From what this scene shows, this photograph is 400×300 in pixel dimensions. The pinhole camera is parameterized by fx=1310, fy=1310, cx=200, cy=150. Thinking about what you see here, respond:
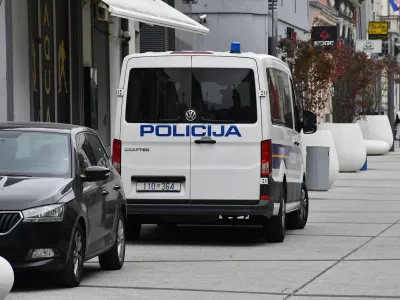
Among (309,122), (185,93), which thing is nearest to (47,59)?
(309,122)

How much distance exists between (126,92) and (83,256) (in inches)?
181

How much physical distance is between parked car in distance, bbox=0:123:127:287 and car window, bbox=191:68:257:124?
271 cm

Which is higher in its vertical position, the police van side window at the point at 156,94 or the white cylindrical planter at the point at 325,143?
the police van side window at the point at 156,94

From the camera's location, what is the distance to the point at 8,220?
34.2 feet

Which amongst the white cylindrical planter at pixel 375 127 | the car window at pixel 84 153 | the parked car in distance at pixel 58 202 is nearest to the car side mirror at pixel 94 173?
the parked car in distance at pixel 58 202

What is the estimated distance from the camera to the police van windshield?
15398mm

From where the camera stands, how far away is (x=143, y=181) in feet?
50.8

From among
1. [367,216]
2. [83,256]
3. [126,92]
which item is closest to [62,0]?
[367,216]

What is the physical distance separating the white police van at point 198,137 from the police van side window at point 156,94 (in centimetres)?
1

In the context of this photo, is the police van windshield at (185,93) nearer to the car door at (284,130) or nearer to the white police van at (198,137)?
the white police van at (198,137)

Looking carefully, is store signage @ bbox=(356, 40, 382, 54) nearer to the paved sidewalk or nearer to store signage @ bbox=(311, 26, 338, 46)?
store signage @ bbox=(311, 26, 338, 46)

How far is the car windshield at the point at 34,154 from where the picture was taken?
11.4 meters

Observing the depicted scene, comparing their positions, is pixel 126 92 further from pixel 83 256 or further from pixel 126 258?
pixel 83 256

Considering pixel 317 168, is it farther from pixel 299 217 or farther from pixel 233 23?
pixel 233 23
